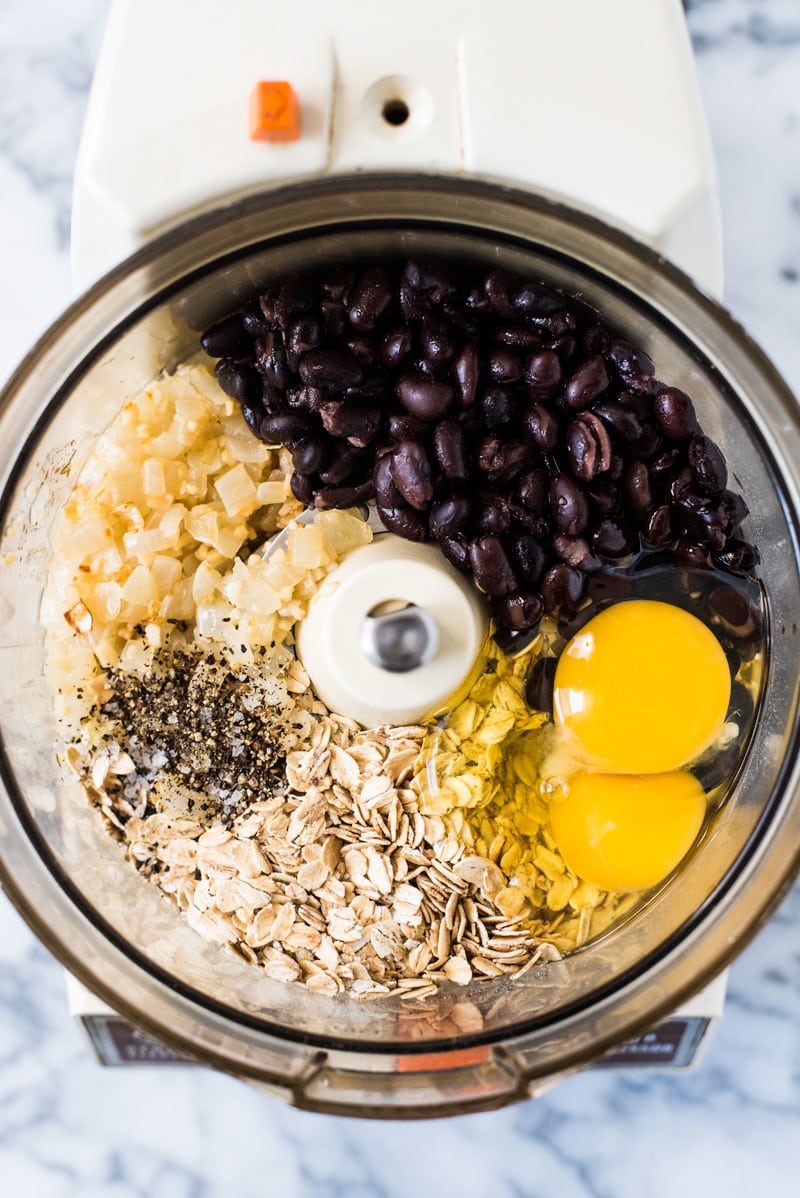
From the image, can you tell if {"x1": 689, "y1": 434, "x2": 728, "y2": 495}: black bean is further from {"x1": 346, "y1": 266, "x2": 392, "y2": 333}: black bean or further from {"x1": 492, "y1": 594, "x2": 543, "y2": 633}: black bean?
{"x1": 346, "y1": 266, "x2": 392, "y2": 333}: black bean

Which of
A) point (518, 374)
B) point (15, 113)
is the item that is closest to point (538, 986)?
point (518, 374)

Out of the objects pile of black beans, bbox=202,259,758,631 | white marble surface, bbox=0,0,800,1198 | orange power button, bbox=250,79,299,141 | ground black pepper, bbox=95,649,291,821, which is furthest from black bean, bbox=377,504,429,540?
white marble surface, bbox=0,0,800,1198

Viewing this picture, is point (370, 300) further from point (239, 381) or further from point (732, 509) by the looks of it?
point (732, 509)

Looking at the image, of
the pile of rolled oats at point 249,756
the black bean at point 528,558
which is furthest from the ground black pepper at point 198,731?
the black bean at point 528,558

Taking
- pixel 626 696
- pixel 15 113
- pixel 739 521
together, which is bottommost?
pixel 626 696

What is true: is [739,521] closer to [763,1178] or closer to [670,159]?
[670,159]

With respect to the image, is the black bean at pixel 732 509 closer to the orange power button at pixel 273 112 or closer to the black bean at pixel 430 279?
the black bean at pixel 430 279

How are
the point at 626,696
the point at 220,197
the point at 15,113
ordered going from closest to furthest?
the point at 220,197
the point at 626,696
the point at 15,113
